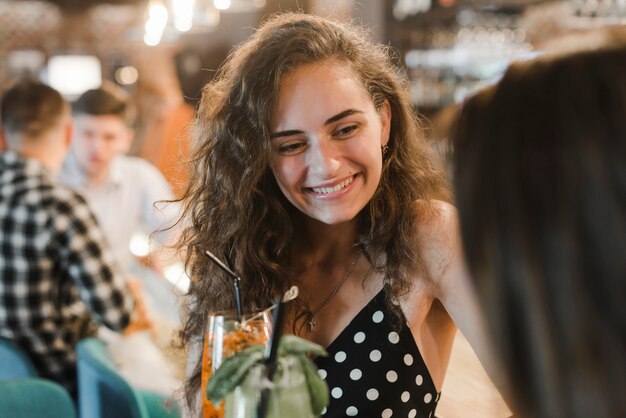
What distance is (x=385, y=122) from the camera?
5.39 ft

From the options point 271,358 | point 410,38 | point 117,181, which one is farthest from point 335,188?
point 410,38

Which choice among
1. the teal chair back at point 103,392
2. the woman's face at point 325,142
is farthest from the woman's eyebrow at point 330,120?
the teal chair back at point 103,392

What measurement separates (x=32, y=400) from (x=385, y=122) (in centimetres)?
118

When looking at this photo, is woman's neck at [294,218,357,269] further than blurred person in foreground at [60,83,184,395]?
No

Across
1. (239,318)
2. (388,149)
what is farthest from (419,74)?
(239,318)

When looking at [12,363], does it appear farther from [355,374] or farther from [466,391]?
[466,391]

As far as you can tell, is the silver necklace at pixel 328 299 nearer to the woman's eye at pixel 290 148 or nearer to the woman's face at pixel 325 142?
the woman's face at pixel 325 142

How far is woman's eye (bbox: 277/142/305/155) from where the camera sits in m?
1.47

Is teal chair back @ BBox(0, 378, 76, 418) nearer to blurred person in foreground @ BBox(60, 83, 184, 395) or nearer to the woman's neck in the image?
the woman's neck

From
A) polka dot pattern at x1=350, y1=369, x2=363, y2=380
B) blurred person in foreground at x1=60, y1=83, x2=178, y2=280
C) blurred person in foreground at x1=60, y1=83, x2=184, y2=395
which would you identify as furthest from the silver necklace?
blurred person in foreground at x1=60, y1=83, x2=178, y2=280

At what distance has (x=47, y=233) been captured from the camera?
2.57 metres

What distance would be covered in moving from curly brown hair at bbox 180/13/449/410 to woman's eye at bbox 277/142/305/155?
30 mm

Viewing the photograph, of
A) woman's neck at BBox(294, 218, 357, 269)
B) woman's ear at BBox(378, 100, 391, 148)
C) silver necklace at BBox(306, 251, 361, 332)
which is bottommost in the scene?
silver necklace at BBox(306, 251, 361, 332)

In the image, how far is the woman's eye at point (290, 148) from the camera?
4.83ft
